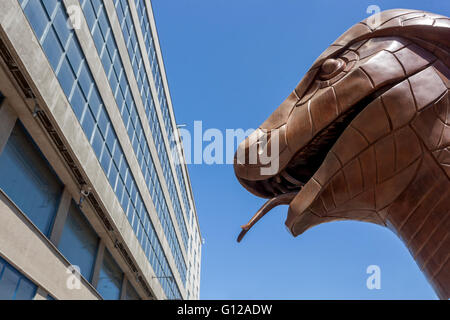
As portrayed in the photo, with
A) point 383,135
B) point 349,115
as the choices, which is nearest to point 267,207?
point 349,115

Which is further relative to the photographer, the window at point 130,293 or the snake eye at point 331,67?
the window at point 130,293

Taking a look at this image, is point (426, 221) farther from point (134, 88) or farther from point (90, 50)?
point (134, 88)

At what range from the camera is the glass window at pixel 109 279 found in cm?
1588

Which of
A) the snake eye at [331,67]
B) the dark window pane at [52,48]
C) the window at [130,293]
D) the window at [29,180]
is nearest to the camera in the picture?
the snake eye at [331,67]

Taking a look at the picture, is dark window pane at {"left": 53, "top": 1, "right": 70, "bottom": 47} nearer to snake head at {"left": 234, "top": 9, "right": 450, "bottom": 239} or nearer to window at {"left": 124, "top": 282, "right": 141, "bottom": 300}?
snake head at {"left": 234, "top": 9, "right": 450, "bottom": 239}

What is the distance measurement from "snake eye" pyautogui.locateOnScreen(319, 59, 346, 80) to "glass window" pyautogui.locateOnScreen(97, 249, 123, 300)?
1501cm

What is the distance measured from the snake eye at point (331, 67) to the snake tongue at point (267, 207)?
1.13m

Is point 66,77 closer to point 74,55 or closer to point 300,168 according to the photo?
point 74,55

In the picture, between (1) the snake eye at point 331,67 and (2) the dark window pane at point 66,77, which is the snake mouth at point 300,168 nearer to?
(1) the snake eye at point 331,67

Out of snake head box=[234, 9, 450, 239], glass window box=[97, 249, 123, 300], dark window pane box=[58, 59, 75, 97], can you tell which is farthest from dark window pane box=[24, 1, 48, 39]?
glass window box=[97, 249, 123, 300]

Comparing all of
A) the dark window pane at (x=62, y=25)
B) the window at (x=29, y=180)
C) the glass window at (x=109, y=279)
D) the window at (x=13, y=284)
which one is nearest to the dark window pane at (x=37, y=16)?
the dark window pane at (x=62, y=25)

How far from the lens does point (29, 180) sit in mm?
10727

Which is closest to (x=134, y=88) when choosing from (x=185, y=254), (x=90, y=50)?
(x=90, y=50)

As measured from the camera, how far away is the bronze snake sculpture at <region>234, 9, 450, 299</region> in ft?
8.83
